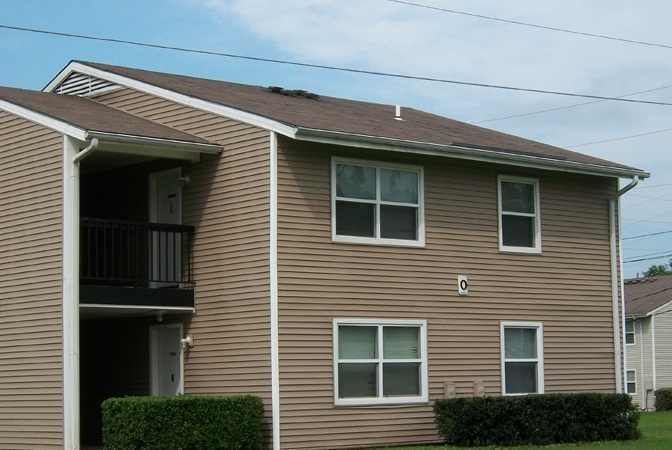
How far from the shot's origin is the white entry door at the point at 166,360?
20.1 m

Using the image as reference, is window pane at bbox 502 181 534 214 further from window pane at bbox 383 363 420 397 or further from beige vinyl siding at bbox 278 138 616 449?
window pane at bbox 383 363 420 397

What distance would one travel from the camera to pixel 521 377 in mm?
21828

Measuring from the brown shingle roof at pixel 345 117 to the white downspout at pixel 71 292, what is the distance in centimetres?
265

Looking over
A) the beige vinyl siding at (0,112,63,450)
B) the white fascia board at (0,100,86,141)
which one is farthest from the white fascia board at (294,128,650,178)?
the beige vinyl siding at (0,112,63,450)

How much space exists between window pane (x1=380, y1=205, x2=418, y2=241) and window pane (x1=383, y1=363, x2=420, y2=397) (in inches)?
91.1

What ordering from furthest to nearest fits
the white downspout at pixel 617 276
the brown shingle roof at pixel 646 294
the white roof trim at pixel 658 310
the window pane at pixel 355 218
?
the brown shingle roof at pixel 646 294, the white roof trim at pixel 658 310, the white downspout at pixel 617 276, the window pane at pixel 355 218

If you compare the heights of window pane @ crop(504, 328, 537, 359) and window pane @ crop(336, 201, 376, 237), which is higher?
window pane @ crop(336, 201, 376, 237)

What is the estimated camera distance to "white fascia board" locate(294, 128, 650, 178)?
60.9ft

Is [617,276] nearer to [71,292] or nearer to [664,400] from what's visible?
[71,292]

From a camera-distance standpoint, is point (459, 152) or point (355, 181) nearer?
point (355, 181)

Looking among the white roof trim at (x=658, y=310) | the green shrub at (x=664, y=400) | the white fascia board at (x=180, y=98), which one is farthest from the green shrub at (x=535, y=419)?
the white roof trim at (x=658, y=310)

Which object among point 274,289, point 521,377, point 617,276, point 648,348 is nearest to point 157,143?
point 274,289

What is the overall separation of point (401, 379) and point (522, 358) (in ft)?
10.3

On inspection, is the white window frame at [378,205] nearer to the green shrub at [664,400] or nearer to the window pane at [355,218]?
the window pane at [355,218]
